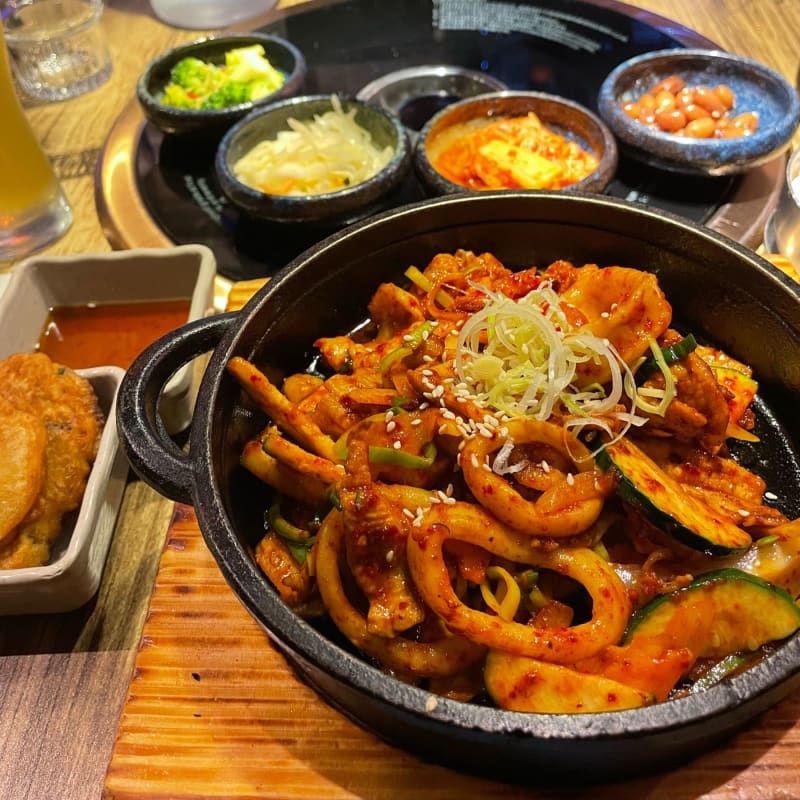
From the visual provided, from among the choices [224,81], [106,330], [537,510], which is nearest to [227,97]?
[224,81]

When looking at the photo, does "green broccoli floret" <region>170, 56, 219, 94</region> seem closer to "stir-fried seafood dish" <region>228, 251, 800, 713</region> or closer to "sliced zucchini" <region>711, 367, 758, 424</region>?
"stir-fried seafood dish" <region>228, 251, 800, 713</region>

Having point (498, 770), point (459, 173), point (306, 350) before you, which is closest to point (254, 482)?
point (306, 350)

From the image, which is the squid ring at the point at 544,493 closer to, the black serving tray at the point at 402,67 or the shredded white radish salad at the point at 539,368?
the shredded white radish salad at the point at 539,368

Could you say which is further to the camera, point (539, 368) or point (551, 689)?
point (539, 368)

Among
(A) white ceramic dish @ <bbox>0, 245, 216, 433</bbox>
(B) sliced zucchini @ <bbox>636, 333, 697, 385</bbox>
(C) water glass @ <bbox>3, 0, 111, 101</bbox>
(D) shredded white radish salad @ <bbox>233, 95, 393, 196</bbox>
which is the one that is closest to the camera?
(B) sliced zucchini @ <bbox>636, 333, 697, 385</bbox>

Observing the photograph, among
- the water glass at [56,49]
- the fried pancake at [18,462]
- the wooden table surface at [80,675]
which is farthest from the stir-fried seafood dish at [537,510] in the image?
the water glass at [56,49]

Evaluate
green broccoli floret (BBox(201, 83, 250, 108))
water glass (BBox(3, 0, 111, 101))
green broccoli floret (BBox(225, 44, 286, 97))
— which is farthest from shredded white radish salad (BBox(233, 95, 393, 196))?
water glass (BBox(3, 0, 111, 101))

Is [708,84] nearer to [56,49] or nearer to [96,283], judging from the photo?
[96,283]
